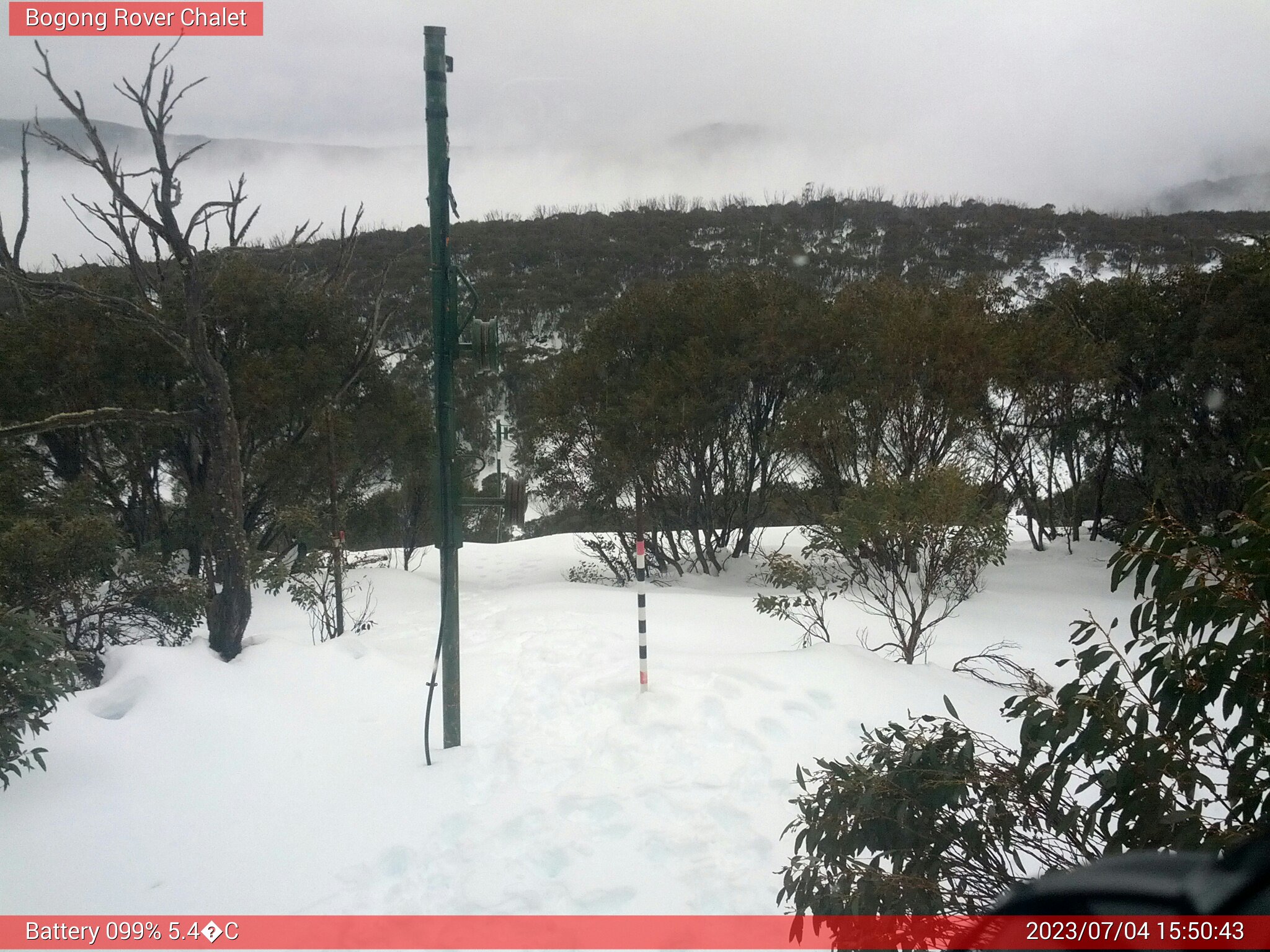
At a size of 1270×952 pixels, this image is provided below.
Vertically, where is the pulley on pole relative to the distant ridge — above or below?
below

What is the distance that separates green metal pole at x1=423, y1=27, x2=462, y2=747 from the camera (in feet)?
13.9

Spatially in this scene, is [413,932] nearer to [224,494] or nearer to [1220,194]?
[224,494]

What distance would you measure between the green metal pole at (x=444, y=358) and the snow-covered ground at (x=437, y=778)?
1.73ft

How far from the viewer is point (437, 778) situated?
162 inches

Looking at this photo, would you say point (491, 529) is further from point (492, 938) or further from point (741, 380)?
point (492, 938)

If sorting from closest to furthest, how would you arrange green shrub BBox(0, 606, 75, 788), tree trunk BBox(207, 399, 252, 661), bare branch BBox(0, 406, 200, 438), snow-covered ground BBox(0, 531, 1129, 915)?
snow-covered ground BBox(0, 531, 1129, 915) → green shrub BBox(0, 606, 75, 788) → bare branch BBox(0, 406, 200, 438) → tree trunk BBox(207, 399, 252, 661)

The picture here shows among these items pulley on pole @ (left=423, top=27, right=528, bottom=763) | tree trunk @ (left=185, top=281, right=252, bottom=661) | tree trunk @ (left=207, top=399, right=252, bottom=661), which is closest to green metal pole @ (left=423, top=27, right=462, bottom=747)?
pulley on pole @ (left=423, top=27, right=528, bottom=763)

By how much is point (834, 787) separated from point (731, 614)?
24.5 feet

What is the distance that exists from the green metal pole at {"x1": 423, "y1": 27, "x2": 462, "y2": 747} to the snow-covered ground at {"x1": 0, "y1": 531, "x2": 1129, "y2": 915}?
53 cm

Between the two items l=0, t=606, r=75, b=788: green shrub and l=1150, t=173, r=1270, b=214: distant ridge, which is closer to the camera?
l=0, t=606, r=75, b=788: green shrub

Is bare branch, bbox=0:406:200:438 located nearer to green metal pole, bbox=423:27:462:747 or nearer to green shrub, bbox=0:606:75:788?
green shrub, bbox=0:606:75:788

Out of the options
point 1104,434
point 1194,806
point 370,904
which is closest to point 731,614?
point 370,904

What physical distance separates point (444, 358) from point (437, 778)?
220 centimetres

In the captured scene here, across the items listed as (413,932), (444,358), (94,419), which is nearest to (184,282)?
(94,419)
